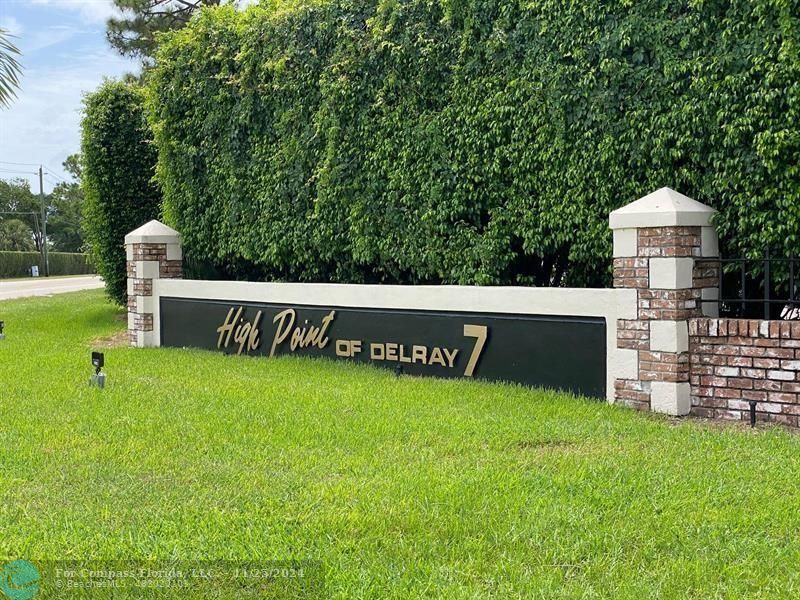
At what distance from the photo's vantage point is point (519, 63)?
27.1 ft

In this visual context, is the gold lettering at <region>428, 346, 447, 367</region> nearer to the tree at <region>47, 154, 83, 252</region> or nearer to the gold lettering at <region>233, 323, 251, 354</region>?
the gold lettering at <region>233, 323, 251, 354</region>

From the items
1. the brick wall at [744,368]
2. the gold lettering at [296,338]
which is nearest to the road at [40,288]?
the gold lettering at [296,338]

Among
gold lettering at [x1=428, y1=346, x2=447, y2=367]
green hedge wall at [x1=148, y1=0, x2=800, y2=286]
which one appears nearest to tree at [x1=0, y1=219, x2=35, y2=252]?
green hedge wall at [x1=148, y1=0, x2=800, y2=286]

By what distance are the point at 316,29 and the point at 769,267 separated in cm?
607

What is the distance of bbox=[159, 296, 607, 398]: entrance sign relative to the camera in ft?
25.5

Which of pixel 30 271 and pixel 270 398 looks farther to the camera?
pixel 30 271

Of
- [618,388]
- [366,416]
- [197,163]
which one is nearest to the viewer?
[366,416]

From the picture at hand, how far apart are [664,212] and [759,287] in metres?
1.31

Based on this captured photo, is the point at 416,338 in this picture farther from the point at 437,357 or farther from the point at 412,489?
the point at 412,489

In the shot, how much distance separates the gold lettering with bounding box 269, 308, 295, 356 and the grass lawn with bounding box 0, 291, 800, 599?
8.34 ft

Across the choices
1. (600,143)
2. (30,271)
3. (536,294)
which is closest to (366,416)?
(536,294)

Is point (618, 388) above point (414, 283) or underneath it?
underneath

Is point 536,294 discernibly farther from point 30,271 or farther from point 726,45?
point 30,271

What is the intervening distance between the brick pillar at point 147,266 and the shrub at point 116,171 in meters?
2.39
